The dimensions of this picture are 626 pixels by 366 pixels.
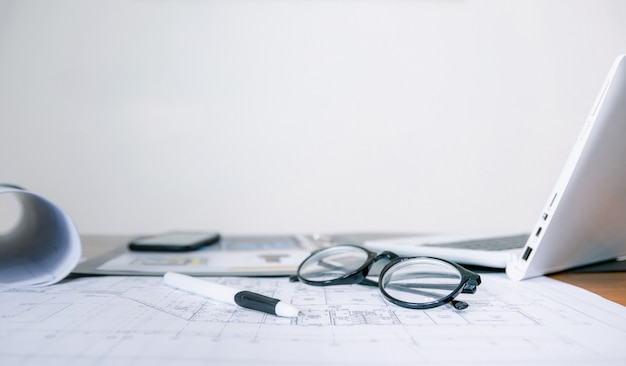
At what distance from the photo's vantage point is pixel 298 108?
7.42 ft

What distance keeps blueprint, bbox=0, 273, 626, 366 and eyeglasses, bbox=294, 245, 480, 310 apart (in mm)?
14

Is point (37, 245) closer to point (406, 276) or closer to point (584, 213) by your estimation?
point (406, 276)

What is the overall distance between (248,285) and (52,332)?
26 centimetres

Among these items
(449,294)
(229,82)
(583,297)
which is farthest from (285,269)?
(229,82)

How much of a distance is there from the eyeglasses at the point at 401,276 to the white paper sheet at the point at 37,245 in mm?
320

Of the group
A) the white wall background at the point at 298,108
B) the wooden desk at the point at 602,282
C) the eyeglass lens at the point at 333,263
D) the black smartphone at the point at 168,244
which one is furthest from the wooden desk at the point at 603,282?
the white wall background at the point at 298,108

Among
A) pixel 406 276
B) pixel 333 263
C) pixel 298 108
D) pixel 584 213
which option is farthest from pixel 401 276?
pixel 298 108

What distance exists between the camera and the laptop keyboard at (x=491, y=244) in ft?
2.58

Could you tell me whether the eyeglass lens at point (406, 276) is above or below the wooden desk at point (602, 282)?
above

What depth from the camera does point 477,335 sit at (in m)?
0.44

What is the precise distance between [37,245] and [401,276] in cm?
54

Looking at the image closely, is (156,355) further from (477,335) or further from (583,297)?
(583,297)

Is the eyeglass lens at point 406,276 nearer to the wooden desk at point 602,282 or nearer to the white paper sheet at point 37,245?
the wooden desk at point 602,282

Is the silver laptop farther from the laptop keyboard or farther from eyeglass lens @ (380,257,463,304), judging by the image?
eyeglass lens @ (380,257,463,304)
